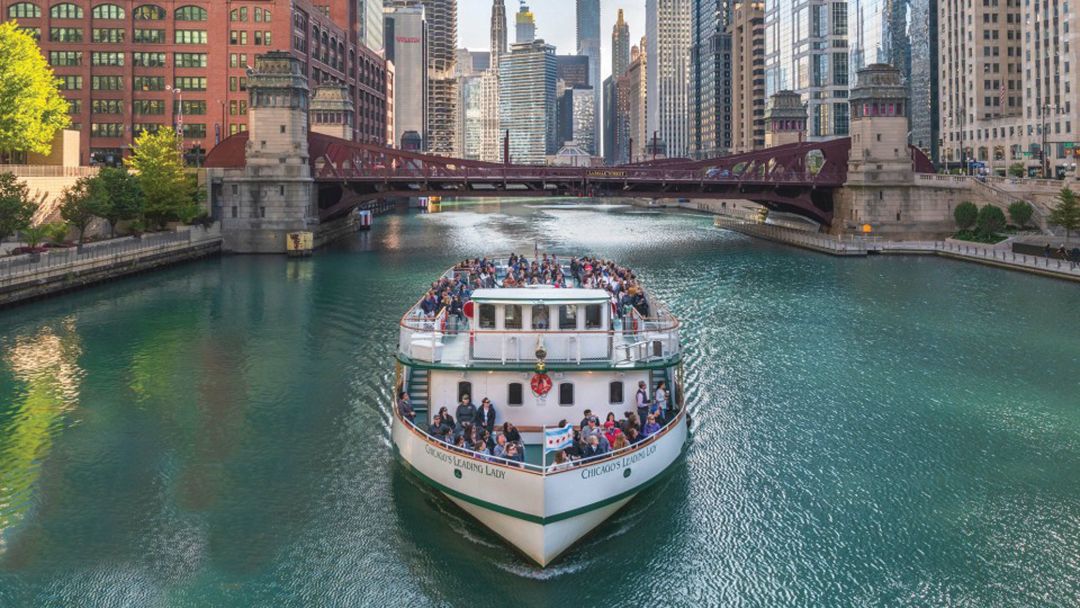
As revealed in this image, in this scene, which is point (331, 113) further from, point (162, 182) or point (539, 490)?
point (539, 490)

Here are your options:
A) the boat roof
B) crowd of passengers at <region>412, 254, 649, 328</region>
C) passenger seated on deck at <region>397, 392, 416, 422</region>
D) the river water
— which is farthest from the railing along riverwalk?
the boat roof

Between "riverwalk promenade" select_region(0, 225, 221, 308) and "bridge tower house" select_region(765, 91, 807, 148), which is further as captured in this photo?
"bridge tower house" select_region(765, 91, 807, 148)

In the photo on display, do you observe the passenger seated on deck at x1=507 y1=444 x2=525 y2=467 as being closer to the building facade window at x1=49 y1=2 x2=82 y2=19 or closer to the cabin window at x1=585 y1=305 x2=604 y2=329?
the cabin window at x1=585 y1=305 x2=604 y2=329

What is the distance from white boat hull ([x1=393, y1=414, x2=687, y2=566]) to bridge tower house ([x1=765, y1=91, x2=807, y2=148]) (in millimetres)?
118789

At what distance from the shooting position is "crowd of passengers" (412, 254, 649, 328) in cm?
3558

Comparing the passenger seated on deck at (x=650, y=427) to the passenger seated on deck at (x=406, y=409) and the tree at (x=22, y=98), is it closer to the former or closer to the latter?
the passenger seated on deck at (x=406, y=409)

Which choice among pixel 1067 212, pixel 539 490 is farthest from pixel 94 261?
pixel 1067 212

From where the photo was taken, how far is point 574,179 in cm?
10050

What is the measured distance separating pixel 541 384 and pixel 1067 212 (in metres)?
70.5

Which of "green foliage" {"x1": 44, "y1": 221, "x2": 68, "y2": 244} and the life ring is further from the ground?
"green foliage" {"x1": 44, "y1": 221, "x2": 68, "y2": 244}

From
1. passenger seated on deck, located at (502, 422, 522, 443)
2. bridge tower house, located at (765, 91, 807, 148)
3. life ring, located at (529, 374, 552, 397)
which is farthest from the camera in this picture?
bridge tower house, located at (765, 91, 807, 148)

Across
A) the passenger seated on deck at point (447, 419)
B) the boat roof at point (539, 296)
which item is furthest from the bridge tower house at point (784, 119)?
the passenger seated on deck at point (447, 419)

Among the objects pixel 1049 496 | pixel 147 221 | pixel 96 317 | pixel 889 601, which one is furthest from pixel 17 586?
pixel 147 221

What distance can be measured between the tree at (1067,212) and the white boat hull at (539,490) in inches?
2711
